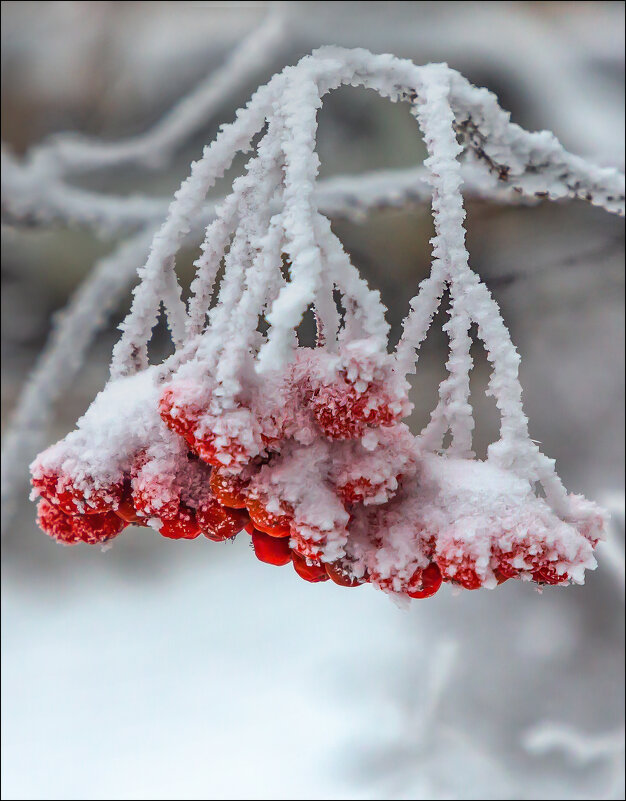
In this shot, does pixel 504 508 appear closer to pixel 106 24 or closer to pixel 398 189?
pixel 398 189

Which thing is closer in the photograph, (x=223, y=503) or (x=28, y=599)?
(x=223, y=503)

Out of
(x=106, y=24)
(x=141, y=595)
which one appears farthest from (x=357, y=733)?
(x=106, y=24)

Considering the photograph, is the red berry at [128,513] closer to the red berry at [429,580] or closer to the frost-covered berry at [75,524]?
the frost-covered berry at [75,524]

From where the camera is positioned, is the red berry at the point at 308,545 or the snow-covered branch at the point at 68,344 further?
the snow-covered branch at the point at 68,344

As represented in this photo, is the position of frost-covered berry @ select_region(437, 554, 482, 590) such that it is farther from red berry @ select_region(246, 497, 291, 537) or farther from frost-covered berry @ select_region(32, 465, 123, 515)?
frost-covered berry @ select_region(32, 465, 123, 515)

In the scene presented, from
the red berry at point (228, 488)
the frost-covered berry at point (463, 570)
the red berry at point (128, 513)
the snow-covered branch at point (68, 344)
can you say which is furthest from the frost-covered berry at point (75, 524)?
the snow-covered branch at point (68, 344)

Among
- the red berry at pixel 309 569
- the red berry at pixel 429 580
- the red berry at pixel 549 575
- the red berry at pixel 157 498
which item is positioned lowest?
the red berry at pixel 549 575

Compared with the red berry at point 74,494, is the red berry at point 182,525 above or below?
below
